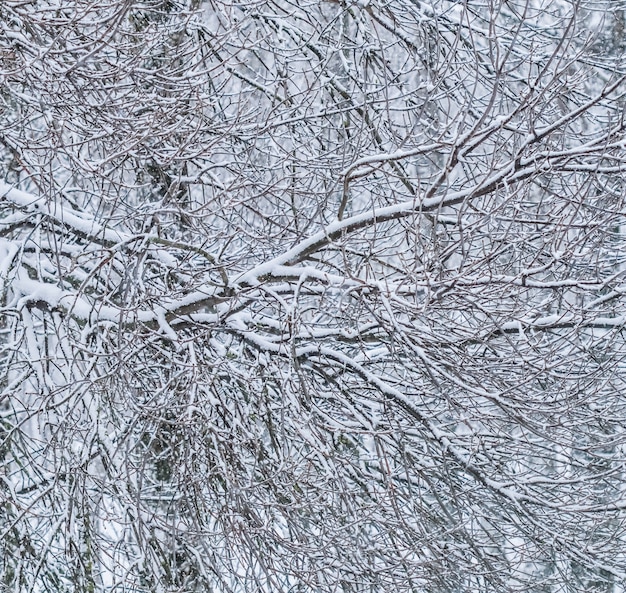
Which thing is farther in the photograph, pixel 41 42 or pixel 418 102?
pixel 418 102

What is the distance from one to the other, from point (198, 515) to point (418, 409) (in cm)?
128

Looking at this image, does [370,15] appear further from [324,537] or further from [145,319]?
[324,537]

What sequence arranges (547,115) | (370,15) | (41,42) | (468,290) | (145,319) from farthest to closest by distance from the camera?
(370,15) < (547,115) < (145,319) < (41,42) < (468,290)

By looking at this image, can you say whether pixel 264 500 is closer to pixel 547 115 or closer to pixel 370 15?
pixel 547 115

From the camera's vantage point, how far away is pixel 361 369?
450 centimetres

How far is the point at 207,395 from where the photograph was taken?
4488mm

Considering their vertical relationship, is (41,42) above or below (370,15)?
below

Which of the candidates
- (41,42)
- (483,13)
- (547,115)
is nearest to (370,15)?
(483,13)

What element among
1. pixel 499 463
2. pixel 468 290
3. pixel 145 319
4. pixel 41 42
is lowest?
pixel 499 463

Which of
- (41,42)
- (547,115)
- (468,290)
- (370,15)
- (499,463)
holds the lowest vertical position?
(499,463)

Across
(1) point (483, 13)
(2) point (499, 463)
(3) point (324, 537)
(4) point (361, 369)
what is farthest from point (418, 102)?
(3) point (324, 537)

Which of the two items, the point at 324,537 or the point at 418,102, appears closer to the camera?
the point at 324,537

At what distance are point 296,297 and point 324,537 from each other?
1334 mm

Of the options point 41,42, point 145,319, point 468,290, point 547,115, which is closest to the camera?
point 468,290
